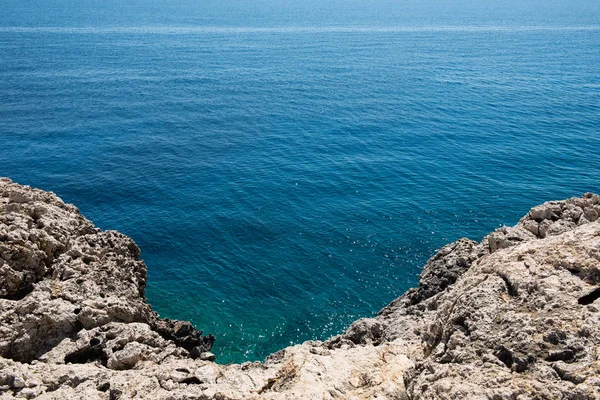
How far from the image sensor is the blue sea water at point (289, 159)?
4428 centimetres

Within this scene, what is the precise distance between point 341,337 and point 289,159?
155 feet

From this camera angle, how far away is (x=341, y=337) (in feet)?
81.2

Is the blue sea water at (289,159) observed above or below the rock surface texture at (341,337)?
above

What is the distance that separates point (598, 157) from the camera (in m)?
67.8

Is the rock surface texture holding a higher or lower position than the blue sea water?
lower

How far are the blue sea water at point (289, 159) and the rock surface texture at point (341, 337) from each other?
1538 centimetres

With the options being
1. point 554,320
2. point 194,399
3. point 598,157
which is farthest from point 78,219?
point 598,157

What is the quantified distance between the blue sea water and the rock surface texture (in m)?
15.4

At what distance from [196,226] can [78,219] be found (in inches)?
979

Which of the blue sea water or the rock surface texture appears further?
the blue sea water

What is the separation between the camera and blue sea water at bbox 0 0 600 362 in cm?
4428

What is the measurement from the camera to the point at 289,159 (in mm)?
70188

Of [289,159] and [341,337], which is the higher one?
[289,159]

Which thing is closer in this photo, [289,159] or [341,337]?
[341,337]
